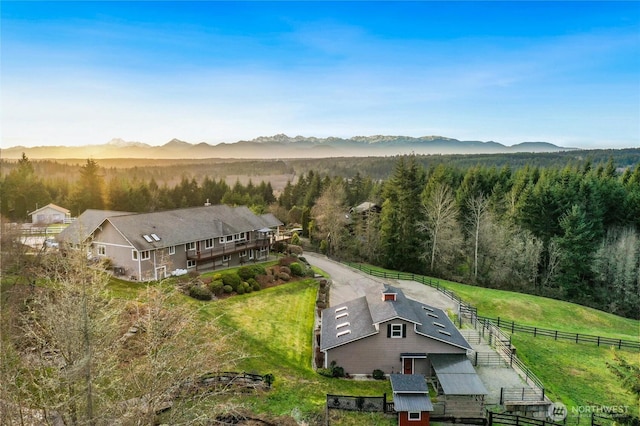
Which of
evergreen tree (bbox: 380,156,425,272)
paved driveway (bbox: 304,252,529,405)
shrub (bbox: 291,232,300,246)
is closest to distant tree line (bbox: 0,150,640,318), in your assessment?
evergreen tree (bbox: 380,156,425,272)

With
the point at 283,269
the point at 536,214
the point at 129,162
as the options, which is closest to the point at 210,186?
the point at 283,269

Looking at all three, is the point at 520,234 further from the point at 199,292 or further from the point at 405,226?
the point at 199,292

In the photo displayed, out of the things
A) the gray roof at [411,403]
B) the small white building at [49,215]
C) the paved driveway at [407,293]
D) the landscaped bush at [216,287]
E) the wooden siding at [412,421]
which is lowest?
the paved driveway at [407,293]

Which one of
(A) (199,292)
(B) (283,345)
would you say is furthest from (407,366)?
(A) (199,292)

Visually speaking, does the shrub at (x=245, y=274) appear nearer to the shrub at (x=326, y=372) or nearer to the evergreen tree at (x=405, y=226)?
the shrub at (x=326, y=372)

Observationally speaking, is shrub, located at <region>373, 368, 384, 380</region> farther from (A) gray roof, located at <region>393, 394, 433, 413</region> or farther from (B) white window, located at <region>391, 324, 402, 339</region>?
(A) gray roof, located at <region>393, 394, 433, 413</region>

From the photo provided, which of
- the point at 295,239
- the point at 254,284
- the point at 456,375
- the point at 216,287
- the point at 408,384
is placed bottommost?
the point at 456,375

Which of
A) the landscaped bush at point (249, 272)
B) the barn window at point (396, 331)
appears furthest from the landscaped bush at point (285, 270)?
the barn window at point (396, 331)
